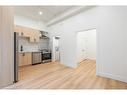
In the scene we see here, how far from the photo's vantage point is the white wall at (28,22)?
6404 mm

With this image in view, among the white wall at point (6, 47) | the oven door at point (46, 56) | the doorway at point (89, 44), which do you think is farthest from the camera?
the doorway at point (89, 44)

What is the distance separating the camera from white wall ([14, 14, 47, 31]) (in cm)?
640

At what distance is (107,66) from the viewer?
427cm

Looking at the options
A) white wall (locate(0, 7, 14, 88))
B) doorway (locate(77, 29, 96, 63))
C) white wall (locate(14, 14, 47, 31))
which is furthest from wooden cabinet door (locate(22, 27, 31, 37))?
doorway (locate(77, 29, 96, 63))

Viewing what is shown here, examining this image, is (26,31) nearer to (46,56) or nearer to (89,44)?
(46,56)

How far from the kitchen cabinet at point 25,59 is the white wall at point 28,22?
183cm

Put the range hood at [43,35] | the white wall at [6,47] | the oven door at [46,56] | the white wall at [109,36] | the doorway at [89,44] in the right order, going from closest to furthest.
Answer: the white wall at [6,47] < the white wall at [109,36] < the oven door at [46,56] < the range hood at [43,35] < the doorway at [89,44]

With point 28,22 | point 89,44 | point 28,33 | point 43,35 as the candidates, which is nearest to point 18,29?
point 28,33

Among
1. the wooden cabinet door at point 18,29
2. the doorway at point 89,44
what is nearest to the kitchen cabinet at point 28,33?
the wooden cabinet door at point 18,29

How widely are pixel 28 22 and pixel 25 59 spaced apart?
2.48 metres

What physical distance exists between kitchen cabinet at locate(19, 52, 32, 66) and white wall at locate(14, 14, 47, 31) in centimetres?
183

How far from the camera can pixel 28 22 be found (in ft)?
23.7

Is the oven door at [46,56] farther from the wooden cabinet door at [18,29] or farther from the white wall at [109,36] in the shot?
the white wall at [109,36]
